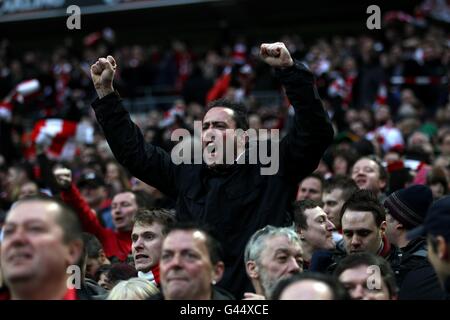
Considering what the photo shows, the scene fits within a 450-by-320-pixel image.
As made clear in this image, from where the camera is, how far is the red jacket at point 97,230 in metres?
7.49

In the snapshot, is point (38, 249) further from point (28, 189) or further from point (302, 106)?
point (28, 189)

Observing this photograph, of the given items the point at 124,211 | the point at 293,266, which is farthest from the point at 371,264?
the point at 124,211

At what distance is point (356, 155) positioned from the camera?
30.1 ft

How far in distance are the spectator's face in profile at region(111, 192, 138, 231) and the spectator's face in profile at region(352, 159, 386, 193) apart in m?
1.96

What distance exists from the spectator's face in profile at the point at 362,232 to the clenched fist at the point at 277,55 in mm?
1354

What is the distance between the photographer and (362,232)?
5.81 m

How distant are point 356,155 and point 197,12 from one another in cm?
1250

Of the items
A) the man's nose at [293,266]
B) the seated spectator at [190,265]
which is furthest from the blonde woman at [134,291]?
the man's nose at [293,266]

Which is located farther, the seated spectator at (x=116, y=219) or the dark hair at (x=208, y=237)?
the seated spectator at (x=116, y=219)

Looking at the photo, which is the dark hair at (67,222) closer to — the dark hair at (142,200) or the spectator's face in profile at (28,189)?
the dark hair at (142,200)

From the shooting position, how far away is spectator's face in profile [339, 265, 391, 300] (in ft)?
14.3

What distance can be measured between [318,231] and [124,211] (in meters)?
2.18

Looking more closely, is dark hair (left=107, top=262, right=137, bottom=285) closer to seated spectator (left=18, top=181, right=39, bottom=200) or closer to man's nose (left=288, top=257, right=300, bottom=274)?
→ man's nose (left=288, top=257, right=300, bottom=274)
